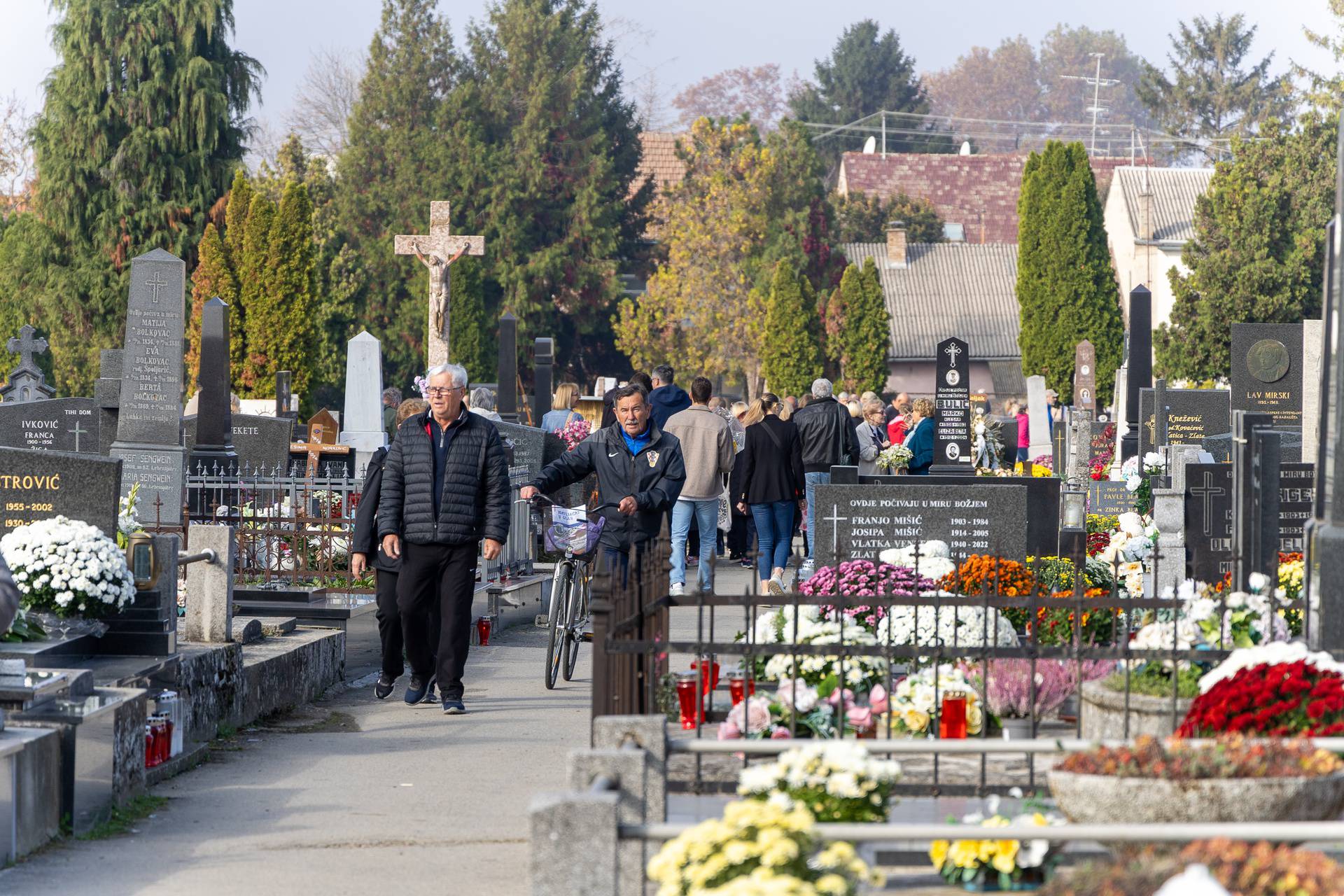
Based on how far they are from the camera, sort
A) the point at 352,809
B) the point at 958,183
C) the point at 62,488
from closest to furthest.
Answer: the point at 352,809, the point at 62,488, the point at 958,183

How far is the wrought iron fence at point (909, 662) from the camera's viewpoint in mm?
6086

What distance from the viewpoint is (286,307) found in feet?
134

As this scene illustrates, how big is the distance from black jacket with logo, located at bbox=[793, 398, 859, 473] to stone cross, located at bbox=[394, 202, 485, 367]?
13167mm

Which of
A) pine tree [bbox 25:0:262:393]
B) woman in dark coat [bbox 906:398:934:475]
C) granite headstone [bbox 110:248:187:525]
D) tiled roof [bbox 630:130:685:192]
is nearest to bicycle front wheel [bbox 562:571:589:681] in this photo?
granite headstone [bbox 110:248:187:525]

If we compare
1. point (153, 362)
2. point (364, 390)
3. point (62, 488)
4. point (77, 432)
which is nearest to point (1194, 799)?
point (62, 488)

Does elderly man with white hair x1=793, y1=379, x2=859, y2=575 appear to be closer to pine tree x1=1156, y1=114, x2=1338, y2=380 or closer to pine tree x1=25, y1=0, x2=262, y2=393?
pine tree x1=1156, y1=114, x2=1338, y2=380

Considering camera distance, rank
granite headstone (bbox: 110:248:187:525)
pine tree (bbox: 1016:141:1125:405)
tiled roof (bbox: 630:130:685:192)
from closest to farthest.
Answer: granite headstone (bbox: 110:248:187:525), pine tree (bbox: 1016:141:1125:405), tiled roof (bbox: 630:130:685:192)

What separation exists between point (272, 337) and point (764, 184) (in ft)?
64.4

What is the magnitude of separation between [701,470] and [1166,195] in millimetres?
53044

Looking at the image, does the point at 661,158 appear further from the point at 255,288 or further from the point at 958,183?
the point at 255,288

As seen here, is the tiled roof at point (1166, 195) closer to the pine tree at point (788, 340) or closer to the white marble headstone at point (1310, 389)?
the pine tree at point (788, 340)

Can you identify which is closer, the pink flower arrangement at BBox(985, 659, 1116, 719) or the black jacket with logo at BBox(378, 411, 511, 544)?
the pink flower arrangement at BBox(985, 659, 1116, 719)

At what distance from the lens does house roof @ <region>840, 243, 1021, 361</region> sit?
62781 mm

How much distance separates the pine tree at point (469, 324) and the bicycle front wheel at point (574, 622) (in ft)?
134
